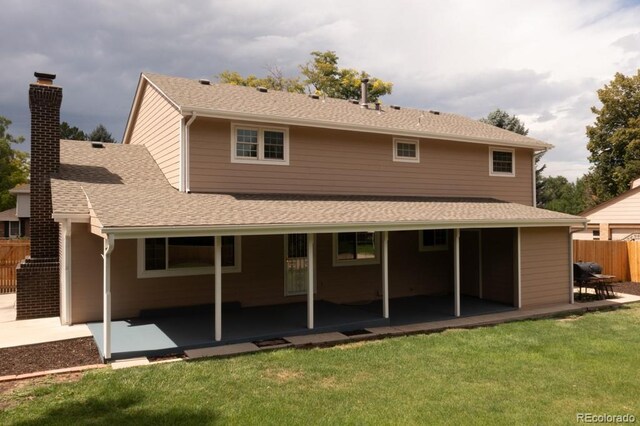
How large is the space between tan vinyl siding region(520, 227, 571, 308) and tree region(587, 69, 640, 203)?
23.5 meters

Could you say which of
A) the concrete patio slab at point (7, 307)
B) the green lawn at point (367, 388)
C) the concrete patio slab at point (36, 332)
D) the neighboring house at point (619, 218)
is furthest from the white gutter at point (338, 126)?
the neighboring house at point (619, 218)

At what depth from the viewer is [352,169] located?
1335 centimetres

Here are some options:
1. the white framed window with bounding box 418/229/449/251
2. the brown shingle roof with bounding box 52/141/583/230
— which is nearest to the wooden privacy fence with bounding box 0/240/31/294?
the brown shingle roof with bounding box 52/141/583/230

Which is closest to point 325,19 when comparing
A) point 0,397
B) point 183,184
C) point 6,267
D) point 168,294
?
point 183,184

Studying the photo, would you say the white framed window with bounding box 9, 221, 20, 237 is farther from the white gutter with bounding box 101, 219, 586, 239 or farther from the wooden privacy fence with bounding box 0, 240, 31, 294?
the white gutter with bounding box 101, 219, 586, 239

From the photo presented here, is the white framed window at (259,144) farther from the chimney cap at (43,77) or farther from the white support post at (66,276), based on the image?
the chimney cap at (43,77)

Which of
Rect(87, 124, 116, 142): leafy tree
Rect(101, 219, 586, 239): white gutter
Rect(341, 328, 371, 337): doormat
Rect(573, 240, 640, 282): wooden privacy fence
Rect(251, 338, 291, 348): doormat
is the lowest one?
Rect(341, 328, 371, 337): doormat

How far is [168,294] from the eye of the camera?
35.8 feet

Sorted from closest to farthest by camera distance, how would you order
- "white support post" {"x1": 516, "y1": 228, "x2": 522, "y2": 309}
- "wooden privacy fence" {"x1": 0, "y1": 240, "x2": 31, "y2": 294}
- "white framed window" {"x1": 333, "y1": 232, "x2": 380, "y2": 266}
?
"white support post" {"x1": 516, "y1": 228, "x2": 522, "y2": 309}, "white framed window" {"x1": 333, "y1": 232, "x2": 380, "y2": 266}, "wooden privacy fence" {"x1": 0, "y1": 240, "x2": 31, "y2": 294}

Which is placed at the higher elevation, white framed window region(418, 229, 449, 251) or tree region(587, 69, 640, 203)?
tree region(587, 69, 640, 203)

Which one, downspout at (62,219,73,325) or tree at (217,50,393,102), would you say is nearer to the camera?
downspout at (62,219,73,325)

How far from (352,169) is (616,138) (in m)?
28.3

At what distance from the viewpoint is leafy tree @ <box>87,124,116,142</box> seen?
48.5 metres

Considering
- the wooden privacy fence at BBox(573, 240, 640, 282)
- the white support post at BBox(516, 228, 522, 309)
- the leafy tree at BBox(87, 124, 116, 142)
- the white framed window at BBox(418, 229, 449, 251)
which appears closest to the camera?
the white support post at BBox(516, 228, 522, 309)
